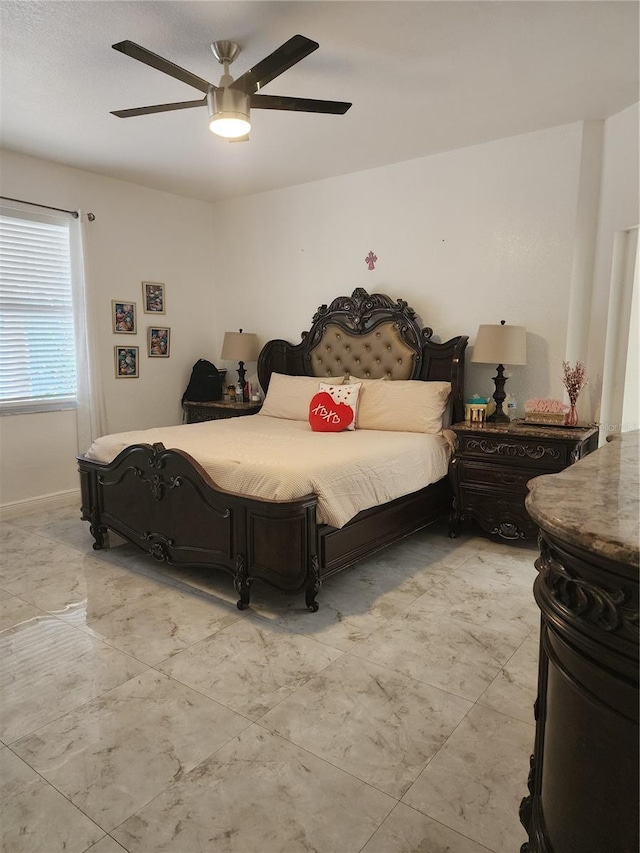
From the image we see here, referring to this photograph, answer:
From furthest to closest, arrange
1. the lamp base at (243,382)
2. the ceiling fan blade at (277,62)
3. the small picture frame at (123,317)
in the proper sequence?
the lamp base at (243,382) → the small picture frame at (123,317) → the ceiling fan blade at (277,62)

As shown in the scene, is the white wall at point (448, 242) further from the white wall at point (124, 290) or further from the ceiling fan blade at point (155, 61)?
the ceiling fan blade at point (155, 61)

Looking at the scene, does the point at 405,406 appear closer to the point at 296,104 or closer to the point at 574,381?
the point at 574,381

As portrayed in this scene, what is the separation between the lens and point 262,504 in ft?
8.71

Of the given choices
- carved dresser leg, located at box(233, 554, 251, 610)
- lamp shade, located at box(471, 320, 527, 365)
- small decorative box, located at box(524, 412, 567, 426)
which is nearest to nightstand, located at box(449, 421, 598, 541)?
small decorative box, located at box(524, 412, 567, 426)

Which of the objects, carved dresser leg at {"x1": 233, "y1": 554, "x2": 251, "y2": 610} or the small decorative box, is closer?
carved dresser leg at {"x1": 233, "y1": 554, "x2": 251, "y2": 610}

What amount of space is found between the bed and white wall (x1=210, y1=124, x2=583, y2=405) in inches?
11.0

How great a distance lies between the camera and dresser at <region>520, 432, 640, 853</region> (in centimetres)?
91

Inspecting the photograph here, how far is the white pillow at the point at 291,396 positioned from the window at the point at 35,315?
5.45ft

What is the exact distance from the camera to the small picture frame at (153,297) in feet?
16.8

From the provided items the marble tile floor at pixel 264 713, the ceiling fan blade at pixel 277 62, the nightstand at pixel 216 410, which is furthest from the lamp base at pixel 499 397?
the ceiling fan blade at pixel 277 62

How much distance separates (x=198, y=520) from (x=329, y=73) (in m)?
2.46

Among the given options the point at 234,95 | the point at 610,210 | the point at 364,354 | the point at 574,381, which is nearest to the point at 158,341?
the point at 364,354

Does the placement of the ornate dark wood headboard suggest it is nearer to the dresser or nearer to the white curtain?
the white curtain

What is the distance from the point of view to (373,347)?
4.57 metres
